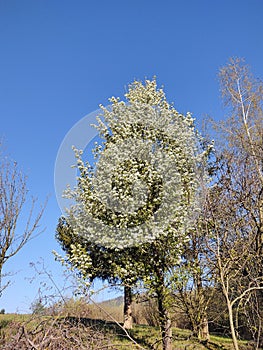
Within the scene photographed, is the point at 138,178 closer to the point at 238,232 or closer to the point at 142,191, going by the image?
the point at 142,191

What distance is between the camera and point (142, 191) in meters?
10.7

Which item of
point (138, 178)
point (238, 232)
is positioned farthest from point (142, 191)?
point (238, 232)

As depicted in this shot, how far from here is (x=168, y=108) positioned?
44.7 feet

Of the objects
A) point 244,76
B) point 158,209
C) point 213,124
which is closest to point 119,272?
point 158,209

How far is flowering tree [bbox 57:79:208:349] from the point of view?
10328 mm

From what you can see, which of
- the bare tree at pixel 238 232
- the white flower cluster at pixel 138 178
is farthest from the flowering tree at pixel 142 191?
the bare tree at pixel 238 232

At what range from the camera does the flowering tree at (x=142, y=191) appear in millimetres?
10328

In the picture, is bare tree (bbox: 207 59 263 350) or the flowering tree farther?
the flowering tree

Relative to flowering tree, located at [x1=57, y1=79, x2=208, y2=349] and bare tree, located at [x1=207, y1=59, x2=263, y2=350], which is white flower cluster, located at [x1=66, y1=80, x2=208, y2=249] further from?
bare tree, located at [x1=207, y1=59, x2=263, y2=350]

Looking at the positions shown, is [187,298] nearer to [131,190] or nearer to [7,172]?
[131,190]

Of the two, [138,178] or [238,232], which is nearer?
[238,232]

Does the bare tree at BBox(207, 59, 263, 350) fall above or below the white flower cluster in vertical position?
below

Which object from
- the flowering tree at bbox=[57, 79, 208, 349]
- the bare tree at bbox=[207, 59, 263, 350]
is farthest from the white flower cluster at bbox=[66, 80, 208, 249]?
the bare tree at bbox=[207, 59, 263, 350]

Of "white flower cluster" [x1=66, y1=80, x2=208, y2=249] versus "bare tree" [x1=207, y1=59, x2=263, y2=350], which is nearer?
"bare tree" [x1=207, y1=59, x2=263, y2=350]
